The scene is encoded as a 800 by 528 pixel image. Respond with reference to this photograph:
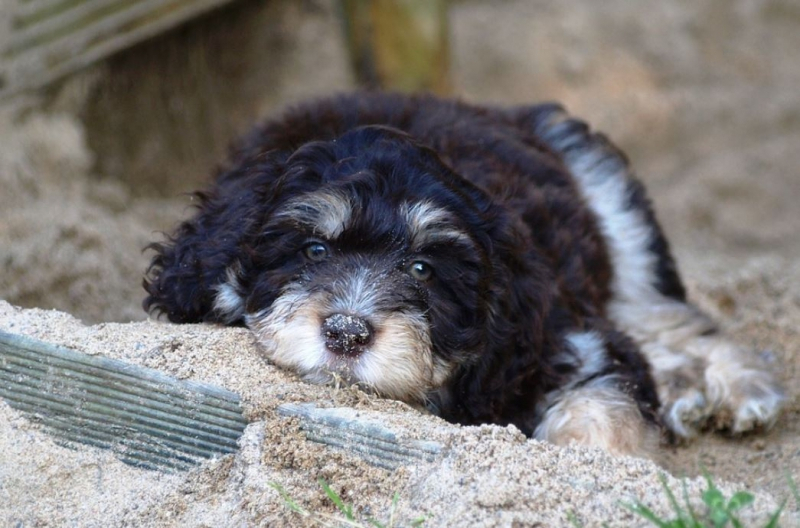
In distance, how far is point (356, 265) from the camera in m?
3.66

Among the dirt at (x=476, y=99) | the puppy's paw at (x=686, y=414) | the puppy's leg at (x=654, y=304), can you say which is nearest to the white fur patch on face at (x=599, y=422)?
the dirt at (x=476, y=99)

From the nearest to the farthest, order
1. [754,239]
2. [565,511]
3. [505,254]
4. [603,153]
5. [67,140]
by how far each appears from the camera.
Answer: [565,511]
[505,254]
[603,153]
[67,140]
[754,239]

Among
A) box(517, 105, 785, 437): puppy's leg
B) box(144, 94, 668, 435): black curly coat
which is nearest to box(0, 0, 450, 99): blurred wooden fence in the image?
box(517, 105, 785, 437): puppy's leg

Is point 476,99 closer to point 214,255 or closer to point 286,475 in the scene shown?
point 214,255

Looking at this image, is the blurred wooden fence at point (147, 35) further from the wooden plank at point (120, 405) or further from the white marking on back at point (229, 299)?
the wooden plank at point (120, 405)

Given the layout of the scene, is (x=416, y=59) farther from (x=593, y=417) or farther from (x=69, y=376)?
(x=69, y=376)

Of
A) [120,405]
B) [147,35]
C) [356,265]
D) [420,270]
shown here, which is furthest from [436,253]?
[147,35]

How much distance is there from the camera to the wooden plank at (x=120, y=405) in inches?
130

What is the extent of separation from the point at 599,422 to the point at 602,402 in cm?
14

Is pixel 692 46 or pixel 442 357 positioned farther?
pixel 692 46

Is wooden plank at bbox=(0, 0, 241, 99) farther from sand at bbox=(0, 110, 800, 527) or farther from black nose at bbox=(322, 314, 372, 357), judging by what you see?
black nose at bbox=(322, 314, 372, 357)

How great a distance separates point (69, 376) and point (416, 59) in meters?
4.64

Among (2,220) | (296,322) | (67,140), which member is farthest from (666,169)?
(296,322)

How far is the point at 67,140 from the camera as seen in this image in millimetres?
7031
